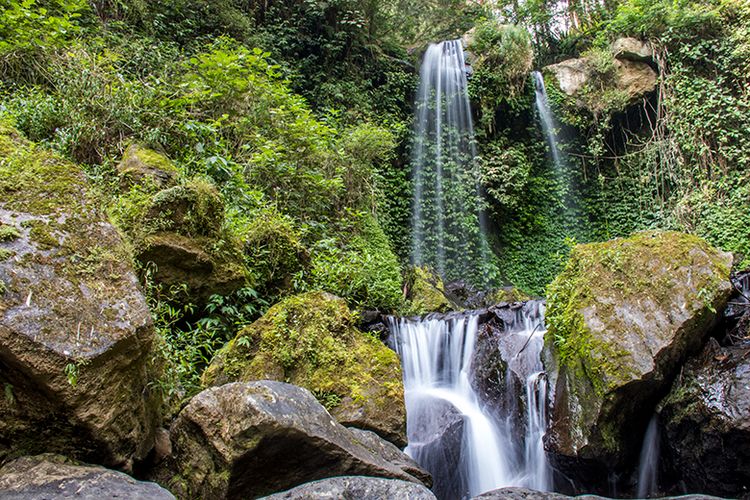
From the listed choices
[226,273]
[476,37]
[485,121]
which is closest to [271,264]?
[226,273]

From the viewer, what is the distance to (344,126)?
11109mm

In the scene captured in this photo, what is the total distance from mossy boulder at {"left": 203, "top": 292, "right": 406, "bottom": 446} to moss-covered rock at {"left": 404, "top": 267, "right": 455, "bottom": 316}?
3.74 m

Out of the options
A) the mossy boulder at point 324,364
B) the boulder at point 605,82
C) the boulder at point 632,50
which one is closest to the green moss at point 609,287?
Result: the mossy boulder at point 324,364

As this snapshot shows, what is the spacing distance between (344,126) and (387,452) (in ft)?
29.9

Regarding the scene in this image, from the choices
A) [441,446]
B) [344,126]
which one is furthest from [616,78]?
[441,446]

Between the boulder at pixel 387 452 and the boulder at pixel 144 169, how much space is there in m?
3.37

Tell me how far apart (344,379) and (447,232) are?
29.3ft

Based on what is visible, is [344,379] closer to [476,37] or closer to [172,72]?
[172,72]

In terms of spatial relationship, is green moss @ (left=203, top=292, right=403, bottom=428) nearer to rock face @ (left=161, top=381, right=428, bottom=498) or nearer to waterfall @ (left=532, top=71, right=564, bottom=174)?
rock face @ (left=161, top=381, right=428, bottom=498)

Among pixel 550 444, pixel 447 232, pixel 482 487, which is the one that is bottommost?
pixel 482 487

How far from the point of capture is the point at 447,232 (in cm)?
1237

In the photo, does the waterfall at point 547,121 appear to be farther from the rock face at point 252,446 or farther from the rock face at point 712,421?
the rock face at point 252,446

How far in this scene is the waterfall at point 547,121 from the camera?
44.3ft

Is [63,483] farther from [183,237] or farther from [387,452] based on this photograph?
[183,237]
